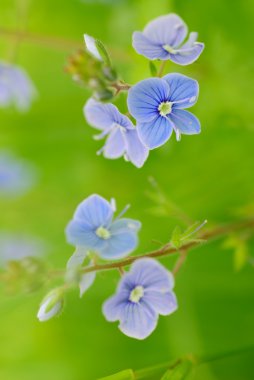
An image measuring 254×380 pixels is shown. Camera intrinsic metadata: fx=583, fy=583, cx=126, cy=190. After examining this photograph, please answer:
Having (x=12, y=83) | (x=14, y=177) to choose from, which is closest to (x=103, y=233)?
(x=12, y=83)

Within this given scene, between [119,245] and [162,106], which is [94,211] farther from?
[162,106]

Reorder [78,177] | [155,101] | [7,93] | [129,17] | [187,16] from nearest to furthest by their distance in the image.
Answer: [155,101], [7,93], [187,16], [129,17], [78,177]

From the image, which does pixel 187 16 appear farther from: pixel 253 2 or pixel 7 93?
pixel 7 93

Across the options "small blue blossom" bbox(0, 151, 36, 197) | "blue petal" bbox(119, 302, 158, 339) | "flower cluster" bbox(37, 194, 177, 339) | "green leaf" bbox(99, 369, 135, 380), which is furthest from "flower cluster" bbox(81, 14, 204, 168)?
"small blue blossom" bbox(0, 151, 36, 197)

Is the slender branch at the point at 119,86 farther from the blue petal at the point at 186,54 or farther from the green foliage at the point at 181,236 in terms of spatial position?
the green foliage at the point at 181,236

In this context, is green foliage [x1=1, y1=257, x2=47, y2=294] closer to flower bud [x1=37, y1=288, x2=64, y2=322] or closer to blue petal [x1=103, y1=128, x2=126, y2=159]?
flower bud [x1=37, y1=288, x2=64, y2=322]

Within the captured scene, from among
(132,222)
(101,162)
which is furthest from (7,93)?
(132,222)
